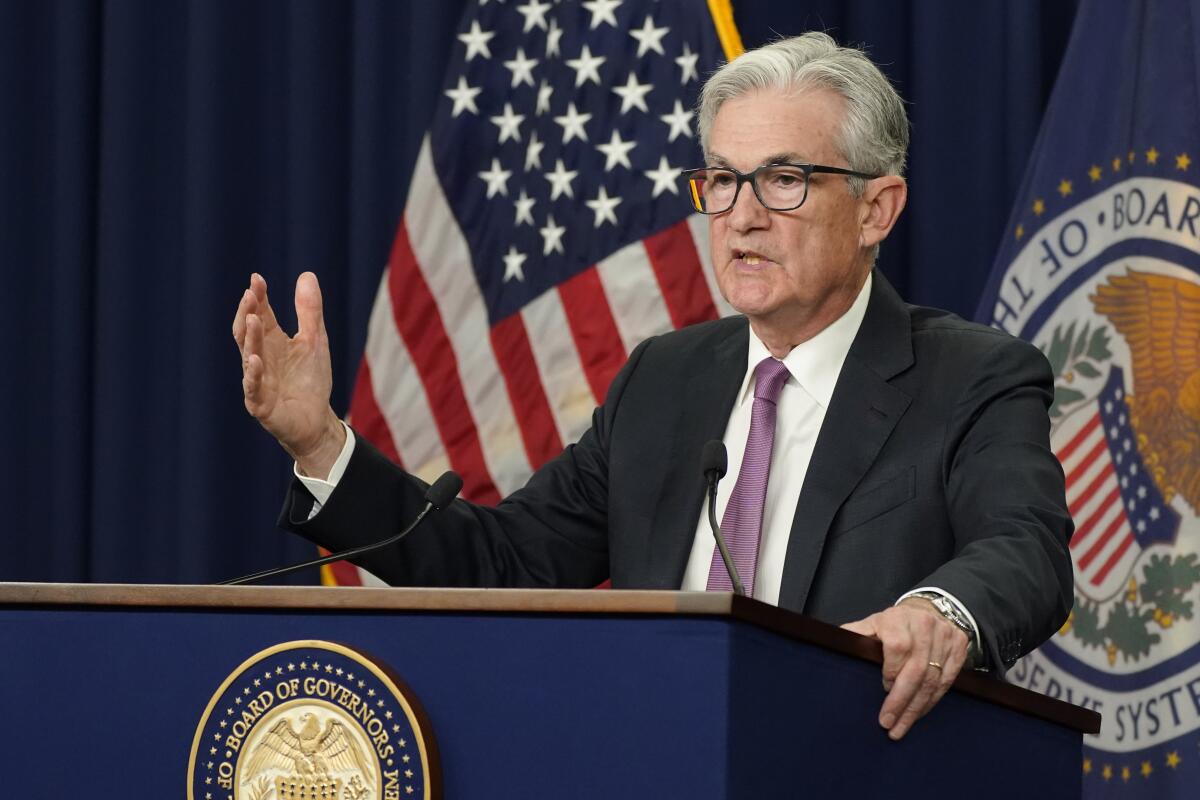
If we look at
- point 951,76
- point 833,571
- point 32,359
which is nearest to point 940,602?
point 833,571

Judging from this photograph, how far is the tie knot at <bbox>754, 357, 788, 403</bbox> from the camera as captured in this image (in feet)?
7.73

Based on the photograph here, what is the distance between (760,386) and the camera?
7.77 feet

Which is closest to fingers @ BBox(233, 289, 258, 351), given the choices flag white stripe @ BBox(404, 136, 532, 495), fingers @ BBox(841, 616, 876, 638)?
fingers @ BBox(841, 616, 876, 638)

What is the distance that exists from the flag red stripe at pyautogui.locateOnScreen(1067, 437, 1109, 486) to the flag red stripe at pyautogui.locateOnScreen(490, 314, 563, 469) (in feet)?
3.77

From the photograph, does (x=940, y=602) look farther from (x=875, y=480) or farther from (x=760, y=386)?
(x=760, y=386)

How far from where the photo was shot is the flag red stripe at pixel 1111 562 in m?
3.18

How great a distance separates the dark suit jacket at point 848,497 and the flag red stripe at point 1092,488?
901 millimetres

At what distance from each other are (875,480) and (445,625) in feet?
2.84

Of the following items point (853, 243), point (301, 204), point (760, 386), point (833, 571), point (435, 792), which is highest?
point (301, 204)

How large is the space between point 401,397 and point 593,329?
0.52 meters

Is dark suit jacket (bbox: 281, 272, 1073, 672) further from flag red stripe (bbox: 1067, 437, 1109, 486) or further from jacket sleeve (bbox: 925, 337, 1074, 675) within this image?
flag red stripe (bbox: 1067, 437, 1109, 486)

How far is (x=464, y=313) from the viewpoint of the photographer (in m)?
4.02

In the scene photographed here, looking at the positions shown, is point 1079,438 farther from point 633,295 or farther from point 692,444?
point 692,444

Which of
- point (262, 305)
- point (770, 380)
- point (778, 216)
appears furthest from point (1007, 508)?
point (262, 305)
